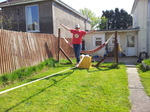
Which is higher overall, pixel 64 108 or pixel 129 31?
pixel 129 31

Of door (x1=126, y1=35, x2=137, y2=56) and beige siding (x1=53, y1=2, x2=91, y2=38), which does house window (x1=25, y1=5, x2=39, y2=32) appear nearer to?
beige siding (x1=53, y1=2, x2=91, y2=38)

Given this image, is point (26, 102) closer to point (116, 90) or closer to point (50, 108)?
point (50, 108)

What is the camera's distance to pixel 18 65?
5703 mm

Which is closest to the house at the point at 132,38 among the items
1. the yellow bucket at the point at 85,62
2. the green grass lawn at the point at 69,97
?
the yellow bucket at the point at 85,62

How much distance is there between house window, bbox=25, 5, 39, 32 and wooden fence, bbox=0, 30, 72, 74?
368 cm

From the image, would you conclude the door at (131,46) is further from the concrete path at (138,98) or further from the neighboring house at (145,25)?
the concrete path at (138,98)

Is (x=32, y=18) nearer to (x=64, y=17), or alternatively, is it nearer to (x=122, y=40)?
(x=64, y=17)

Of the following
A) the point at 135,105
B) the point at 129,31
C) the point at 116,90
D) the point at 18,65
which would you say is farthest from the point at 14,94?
the point at 129,31

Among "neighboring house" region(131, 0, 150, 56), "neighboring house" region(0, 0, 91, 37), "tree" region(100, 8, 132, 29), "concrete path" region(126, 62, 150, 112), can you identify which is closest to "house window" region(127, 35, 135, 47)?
"neighboring house" region(131, 0, 150, 56)

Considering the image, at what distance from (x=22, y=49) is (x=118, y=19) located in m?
32.8

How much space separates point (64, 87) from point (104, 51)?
10.1 metres

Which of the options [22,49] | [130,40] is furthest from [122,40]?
[22,49]

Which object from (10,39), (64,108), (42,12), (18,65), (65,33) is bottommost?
(64,108)

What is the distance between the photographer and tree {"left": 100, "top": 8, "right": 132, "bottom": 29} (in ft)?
112
